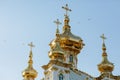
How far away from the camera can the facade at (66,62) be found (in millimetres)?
46312

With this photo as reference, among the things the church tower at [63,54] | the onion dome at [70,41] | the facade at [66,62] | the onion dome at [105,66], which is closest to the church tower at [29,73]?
the facade at [66,62]

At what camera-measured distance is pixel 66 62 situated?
4888 centimetres

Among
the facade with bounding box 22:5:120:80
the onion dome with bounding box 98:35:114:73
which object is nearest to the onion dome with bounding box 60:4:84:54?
the facade with bounding box 22:5:120:80

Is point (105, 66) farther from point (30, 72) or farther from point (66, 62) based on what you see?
point (30, 72)

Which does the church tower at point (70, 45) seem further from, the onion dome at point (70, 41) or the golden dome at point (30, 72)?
the golden dome at point (30, 72)

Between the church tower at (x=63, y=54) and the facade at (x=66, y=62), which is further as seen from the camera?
the facade at (x=66, y=62)

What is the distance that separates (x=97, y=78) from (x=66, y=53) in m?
6.69

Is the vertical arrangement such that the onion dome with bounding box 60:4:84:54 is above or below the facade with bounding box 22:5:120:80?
above

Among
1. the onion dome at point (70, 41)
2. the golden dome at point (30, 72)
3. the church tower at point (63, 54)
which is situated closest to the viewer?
the church tower at point (63, 54)

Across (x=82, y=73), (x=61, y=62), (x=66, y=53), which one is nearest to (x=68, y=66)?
(x=61, y=62)

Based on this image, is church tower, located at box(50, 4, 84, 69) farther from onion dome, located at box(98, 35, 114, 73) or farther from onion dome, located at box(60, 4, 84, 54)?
onion dome, located at box(98, 35, 114, 73)

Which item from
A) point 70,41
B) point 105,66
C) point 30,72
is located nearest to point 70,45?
point 70,41

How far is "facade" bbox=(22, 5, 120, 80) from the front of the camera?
46312 mm

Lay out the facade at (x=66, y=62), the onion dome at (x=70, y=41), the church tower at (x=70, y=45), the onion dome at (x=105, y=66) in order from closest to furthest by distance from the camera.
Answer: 1. the facade at (x=66, y=62)
2. the onion dome at (x=105, y=66)
3. the church tower at (x=70, y=45)
4. the onion dome at (x=70, y=41)
